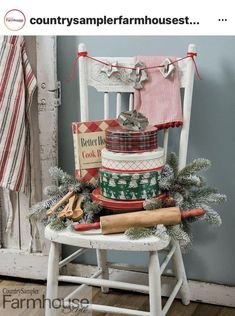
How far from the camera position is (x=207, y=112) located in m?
1.57

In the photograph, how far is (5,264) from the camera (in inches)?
73.2

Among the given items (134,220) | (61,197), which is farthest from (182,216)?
(61,197)

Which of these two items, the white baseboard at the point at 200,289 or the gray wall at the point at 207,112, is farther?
the white baseboard at the point at 200,289

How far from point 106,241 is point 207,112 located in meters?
0.57

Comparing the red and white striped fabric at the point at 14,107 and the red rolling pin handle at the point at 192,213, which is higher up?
the red and white striped fabric at the point at 14,107

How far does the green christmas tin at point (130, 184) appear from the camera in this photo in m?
1.31

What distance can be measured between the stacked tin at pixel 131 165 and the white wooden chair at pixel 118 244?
0.13m

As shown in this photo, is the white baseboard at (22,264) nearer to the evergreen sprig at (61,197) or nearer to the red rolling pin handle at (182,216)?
the evergreen sprig at (61,197)

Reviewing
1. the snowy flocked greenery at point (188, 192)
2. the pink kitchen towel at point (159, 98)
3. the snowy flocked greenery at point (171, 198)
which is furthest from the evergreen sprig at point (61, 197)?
the pink kitchen towel at point (159, 98)

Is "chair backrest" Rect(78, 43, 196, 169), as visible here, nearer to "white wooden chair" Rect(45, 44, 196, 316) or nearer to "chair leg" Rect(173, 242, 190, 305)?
"white wooden chair" Rect(45, 44, 196, 316)
